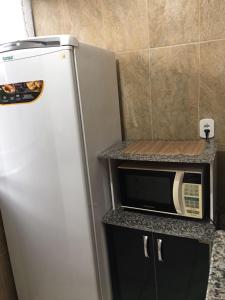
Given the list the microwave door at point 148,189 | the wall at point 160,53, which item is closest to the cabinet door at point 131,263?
the microwave door at point 148,189

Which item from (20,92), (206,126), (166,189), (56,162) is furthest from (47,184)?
(206,126)

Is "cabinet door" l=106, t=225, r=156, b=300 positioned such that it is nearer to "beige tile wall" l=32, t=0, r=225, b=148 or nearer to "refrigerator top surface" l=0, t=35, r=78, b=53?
"beige tile wall" l=32, t=0, r=225, b=148

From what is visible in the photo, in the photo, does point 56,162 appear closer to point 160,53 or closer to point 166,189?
point 166,189

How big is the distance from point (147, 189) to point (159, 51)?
812 mm

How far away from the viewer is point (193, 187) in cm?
120

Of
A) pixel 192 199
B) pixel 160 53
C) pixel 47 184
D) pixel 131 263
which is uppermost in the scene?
pixel 160 53

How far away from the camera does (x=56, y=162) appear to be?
1.21 m

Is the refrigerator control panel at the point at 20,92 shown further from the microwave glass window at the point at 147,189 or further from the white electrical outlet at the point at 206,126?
the white electrical outlet at the point at 206,126

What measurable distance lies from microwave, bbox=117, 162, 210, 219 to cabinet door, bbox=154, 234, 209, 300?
0.15 metres

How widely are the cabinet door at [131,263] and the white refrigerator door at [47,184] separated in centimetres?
17

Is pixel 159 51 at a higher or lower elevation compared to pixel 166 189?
higher

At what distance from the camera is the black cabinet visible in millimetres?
1212

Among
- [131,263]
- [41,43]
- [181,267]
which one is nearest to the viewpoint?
[41,43]

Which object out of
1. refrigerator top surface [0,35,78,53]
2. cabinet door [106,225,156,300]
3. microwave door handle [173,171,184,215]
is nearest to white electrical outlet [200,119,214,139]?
microwave door handle [173,171,184,215]
